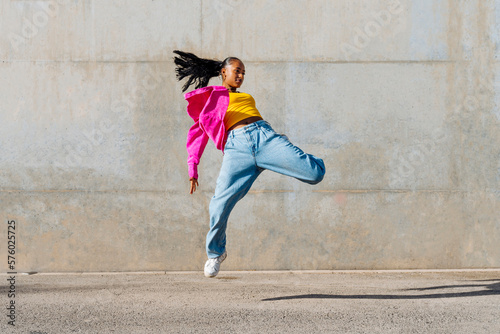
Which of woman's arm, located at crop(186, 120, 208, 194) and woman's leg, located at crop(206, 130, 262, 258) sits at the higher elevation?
woman's arm, located at crop(186, 120, 208, 194)

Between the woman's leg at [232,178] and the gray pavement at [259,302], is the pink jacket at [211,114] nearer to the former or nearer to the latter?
the woman's leg at [232,178]

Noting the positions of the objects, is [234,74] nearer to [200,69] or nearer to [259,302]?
[200,69]

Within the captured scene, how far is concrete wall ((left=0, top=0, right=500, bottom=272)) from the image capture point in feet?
19.5

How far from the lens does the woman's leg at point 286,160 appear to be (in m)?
4.14

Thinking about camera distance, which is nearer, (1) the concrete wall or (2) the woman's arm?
(2) the woman's arm

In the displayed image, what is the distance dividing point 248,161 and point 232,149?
6.8 inches

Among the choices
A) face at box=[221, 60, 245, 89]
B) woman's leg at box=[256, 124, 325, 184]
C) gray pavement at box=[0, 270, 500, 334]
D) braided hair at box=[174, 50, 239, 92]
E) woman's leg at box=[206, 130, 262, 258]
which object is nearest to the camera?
gray pavement at box=[0, 270, 500, 334]

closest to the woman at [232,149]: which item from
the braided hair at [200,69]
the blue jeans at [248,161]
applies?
the blue jeans at [248,161]

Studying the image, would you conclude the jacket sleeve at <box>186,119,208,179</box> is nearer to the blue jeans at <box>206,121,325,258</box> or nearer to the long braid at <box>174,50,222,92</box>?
the blue jeans at <box>206,121,325,258</box>

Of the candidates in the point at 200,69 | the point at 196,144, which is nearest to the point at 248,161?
the point at 196,144

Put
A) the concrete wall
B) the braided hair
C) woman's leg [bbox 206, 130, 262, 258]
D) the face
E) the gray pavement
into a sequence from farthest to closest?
the concrete wall, the braided hair, the face, woman's leg [bbox 206, 130, 262, 258], the gray pavement

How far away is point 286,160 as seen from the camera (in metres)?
4.17

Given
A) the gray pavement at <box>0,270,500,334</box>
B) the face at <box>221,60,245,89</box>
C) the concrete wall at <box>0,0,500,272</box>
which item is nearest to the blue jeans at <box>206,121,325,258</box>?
the face at <box>221,60,245,89</box>

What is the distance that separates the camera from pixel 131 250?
5.97 metres
